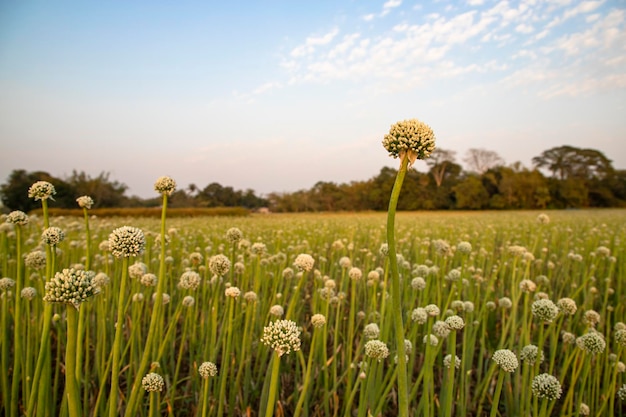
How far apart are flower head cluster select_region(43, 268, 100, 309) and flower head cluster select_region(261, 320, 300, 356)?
0.59m

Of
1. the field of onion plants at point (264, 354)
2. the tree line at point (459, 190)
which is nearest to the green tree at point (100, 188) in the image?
the tree line at point (459, 190)

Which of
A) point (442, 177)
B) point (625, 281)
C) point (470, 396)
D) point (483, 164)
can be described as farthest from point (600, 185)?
point (470, 396)

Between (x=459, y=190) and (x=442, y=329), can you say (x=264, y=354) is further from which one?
(x=459, y=190)

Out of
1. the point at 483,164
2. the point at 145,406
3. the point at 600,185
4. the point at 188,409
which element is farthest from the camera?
the point at 483,164

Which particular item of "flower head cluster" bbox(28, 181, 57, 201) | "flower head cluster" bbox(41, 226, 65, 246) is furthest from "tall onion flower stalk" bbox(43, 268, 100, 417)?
"flower head cluster" bbox(28, 181, 57, 201)

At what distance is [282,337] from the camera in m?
1.25

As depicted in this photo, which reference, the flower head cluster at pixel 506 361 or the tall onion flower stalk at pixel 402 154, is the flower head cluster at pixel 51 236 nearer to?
the tall onion flower stalk at pixel 402 154

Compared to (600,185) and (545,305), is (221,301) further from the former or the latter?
(600,185)

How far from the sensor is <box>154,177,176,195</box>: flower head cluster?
5.32 feet

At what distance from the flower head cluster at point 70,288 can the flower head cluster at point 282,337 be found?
0.59 metres

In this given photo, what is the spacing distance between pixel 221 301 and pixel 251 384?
1.27 m

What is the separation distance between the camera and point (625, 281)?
15.4 ft

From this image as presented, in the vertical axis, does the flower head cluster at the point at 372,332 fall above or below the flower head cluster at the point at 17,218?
below

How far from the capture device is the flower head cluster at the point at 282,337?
1233 millimetres
